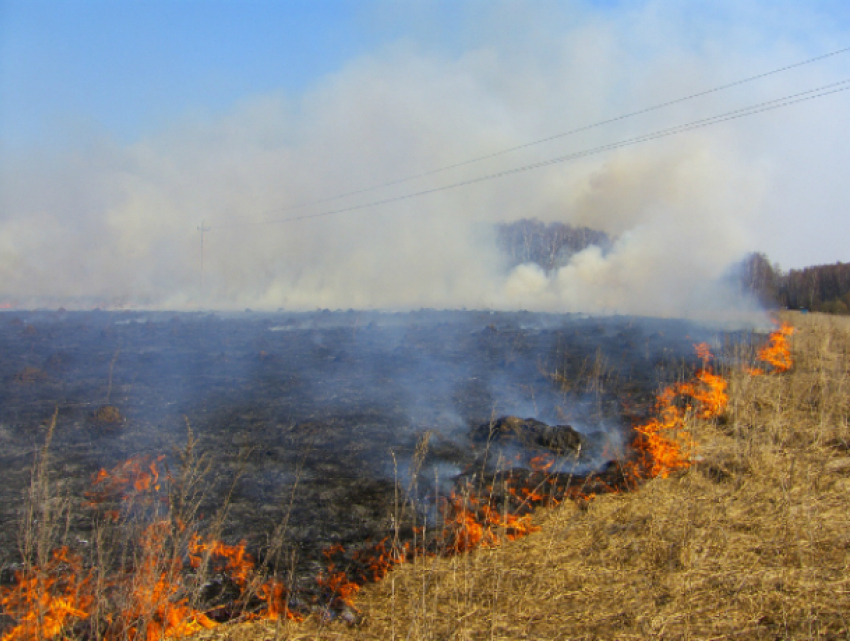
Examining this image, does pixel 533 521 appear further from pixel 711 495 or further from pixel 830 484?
pixel 830 484

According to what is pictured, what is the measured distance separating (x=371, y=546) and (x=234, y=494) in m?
2.77

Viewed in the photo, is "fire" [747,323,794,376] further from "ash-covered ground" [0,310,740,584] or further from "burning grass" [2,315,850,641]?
"burning grass" [2,315,850,641]

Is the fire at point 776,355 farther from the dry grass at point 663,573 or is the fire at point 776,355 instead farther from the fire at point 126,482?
the fire at point 126,482

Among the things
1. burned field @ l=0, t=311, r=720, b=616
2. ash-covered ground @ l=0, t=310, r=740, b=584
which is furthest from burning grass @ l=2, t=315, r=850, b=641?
ash-covered ground @ l=0, t=310, r=740, b=584

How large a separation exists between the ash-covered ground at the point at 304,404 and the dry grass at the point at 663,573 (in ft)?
4.09

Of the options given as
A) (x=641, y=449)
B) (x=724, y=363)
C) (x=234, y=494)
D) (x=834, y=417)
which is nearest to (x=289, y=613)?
(x=234, y=494)

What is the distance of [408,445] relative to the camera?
1180 centimetres

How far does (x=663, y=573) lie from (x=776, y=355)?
48.9 ft

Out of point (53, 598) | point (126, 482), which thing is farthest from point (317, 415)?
point (53, 598)

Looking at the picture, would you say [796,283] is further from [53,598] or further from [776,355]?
[53,598]

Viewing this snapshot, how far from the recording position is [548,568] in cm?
678

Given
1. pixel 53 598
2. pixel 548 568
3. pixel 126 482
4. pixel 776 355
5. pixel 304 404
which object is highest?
pixel 776 355

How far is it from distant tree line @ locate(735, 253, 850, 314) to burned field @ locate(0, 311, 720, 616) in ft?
149

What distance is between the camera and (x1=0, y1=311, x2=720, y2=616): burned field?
28.2ft
